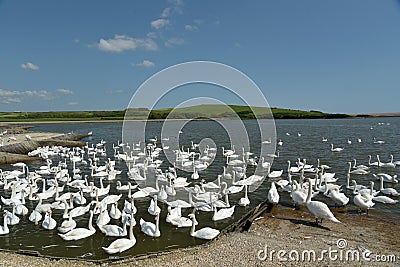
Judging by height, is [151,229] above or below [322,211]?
below

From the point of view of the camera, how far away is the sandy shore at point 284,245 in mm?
8164

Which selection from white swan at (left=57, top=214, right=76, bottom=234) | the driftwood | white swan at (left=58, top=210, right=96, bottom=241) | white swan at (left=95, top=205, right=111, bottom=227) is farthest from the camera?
the driftwood

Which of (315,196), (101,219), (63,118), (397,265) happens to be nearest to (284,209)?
(315,196)

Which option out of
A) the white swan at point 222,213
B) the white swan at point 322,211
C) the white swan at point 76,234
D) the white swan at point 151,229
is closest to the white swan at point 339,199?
the white swan at point 322,211

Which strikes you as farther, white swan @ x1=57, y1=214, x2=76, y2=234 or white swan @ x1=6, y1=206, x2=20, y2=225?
white swan @ x1=6, y1=206, x2=20, y2=225

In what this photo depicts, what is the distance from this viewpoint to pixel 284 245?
29.6 ft

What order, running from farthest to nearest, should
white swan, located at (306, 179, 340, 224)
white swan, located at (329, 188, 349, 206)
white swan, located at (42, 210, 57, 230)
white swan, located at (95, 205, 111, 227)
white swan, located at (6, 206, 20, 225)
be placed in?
1. white swan, located at (329, 188, 349, 206)
2. white swan, located at (6, 206, 20, 225)
3. white swan, located at (42, 210, 57, 230)
4. white swan, located at (95, 205, 111, 227)
5. white swan, located at (306, 179, 340, 224)

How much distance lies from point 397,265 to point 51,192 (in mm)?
14000

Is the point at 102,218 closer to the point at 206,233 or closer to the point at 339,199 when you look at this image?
the point at 206,233

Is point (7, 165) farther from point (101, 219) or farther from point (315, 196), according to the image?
point (315, 196)

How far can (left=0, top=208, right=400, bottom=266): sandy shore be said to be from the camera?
816 cm

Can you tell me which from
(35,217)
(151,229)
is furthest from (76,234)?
(35,217)

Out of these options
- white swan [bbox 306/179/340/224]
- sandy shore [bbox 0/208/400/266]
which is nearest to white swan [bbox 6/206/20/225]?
sandy shore [bbox 0/208/400/266]

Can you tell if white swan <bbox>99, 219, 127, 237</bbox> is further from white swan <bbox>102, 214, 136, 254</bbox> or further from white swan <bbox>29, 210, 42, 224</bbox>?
white swan <bbox>29, 210, 42, 224</bbox>
